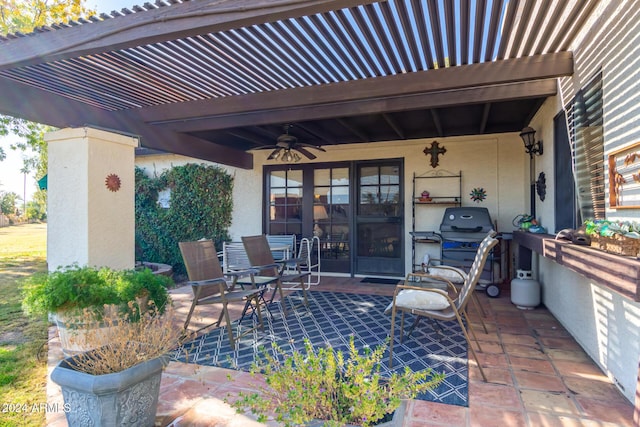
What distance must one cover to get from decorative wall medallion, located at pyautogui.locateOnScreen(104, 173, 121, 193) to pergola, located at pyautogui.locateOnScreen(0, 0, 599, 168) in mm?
622

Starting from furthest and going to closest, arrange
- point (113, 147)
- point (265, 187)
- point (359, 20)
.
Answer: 1. point (265, 187)
2. point (113, 147)
3. point (359, 20)

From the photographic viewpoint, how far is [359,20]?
2434mm

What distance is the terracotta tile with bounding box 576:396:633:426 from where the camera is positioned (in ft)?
6.30

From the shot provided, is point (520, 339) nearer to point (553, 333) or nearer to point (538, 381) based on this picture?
point (553, 333)

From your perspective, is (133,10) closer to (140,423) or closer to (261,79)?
(261,79)

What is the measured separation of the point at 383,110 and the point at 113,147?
302 cm

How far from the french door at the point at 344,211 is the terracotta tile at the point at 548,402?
12.7 feet

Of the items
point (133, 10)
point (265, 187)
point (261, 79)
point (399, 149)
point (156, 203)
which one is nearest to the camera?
point (133, 10)

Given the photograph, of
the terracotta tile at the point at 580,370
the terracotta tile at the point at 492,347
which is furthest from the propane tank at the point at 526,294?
the terracotta tile at the point at 580,370

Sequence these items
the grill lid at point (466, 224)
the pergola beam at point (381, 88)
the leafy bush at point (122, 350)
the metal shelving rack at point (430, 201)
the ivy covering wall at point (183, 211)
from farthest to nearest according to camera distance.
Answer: the ivy covering wall at point (183, 211) → the metal shelving rack at point (430, 201) → the grill lid at point (466, 224) → the pergola beam at point (381, 88) → the leafy bush at point (122, 350)

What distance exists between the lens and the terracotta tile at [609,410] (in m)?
1.92

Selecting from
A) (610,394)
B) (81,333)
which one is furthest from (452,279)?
(81,333)

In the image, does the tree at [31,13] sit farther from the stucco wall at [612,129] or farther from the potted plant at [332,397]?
the stucco wall at [612,129]

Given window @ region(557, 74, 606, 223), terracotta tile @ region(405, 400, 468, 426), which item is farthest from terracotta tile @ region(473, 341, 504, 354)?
window @ region(557, 74, 606, 223)
